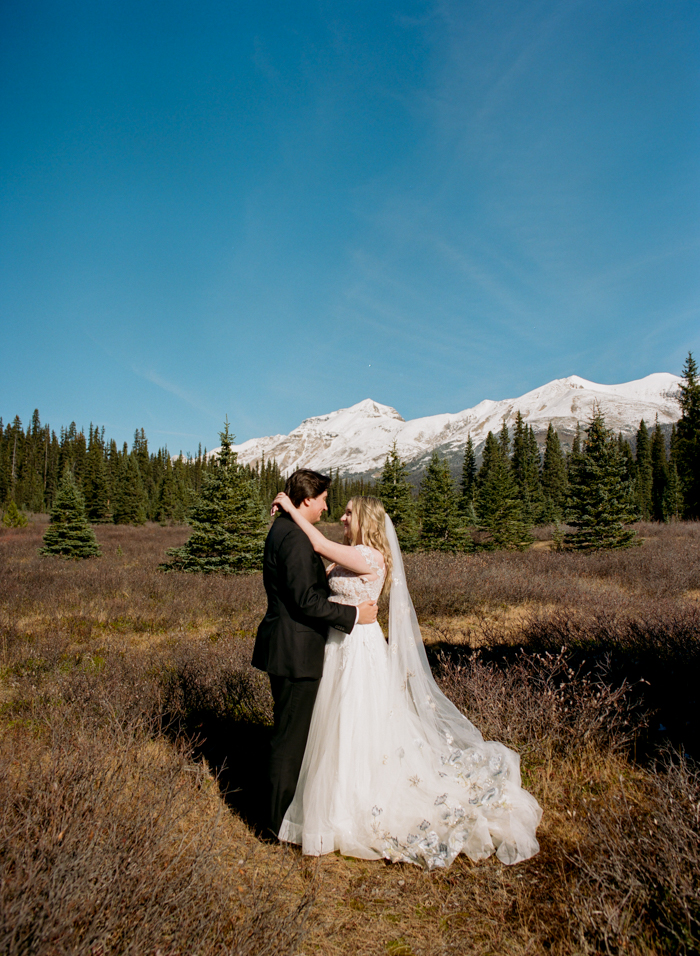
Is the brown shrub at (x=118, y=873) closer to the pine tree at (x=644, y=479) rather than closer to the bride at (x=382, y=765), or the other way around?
the bride at (x=382, y=765)

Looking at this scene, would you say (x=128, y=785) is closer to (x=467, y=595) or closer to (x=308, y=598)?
(x=308, y=598)

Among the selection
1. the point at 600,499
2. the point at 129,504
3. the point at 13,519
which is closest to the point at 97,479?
the point at 129,504

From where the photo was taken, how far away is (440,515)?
72.6ft

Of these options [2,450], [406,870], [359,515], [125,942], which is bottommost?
[406,870]

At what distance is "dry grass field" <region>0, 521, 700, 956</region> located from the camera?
211 centimetres

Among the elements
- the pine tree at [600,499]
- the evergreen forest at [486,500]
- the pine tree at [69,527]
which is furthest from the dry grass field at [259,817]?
the pine tree at [69,527]

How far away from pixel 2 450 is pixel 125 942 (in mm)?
80155

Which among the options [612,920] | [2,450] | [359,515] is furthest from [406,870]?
[2,450]

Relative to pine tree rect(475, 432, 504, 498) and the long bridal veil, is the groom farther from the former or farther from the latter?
pine tree rect(475, 432, 504, 498)

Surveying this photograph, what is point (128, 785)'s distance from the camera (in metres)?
3.25

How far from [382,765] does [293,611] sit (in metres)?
1.25

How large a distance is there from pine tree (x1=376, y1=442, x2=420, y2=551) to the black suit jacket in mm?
17718

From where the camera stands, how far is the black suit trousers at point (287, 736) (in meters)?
3.32

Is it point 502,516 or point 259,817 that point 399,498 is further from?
point 259,817
